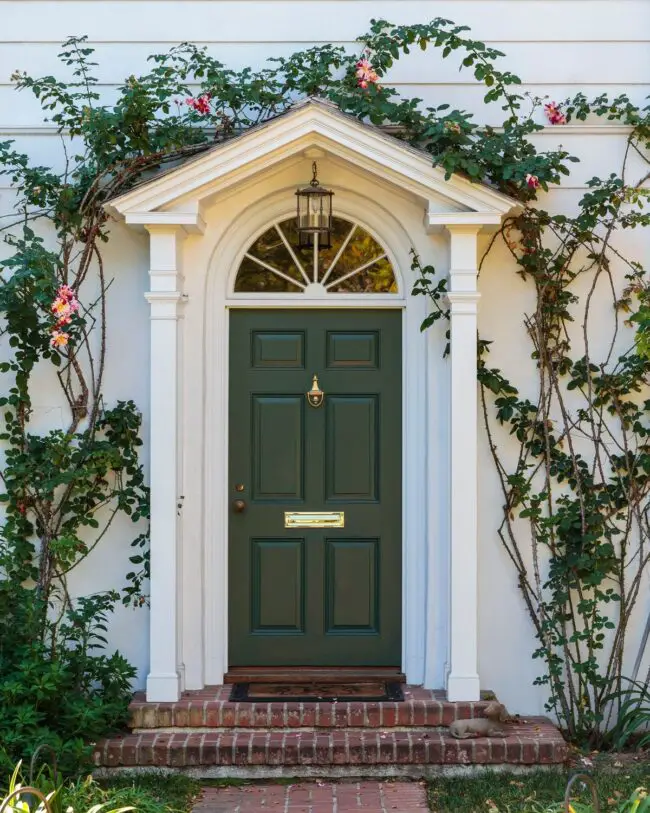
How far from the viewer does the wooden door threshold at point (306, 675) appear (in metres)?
6.17

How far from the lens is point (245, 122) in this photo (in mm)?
6117

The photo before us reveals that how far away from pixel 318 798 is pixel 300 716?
20.5 inches

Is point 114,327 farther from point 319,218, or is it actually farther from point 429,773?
point 429,773

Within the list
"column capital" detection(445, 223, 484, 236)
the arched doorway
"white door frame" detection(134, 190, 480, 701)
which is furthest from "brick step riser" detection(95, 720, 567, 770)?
"column capital" detection(445, 223, 484, 236)

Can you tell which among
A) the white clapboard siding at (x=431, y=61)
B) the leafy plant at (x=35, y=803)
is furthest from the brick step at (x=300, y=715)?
the white clapboard siding at (x=431, y=61)

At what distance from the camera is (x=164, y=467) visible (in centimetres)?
586

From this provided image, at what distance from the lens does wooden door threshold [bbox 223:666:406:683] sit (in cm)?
617

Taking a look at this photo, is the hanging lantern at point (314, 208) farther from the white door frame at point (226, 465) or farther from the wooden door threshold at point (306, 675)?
the wooden door threshold at point (306, 675)

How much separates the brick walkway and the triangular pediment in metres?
2.99

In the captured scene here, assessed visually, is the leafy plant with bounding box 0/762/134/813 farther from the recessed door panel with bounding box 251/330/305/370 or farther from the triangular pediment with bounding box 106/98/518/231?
the triangular pediment with bounding box 106/98/518/231

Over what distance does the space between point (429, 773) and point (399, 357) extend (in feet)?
7.62

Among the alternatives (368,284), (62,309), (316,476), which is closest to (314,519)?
(316,476)

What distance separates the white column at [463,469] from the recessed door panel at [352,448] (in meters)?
0.61

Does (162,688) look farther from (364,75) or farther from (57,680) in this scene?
(364,75)
